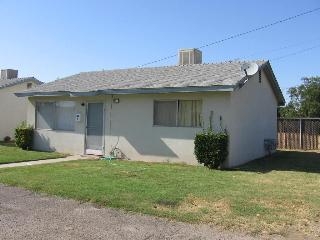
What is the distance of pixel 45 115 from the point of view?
18062 mm

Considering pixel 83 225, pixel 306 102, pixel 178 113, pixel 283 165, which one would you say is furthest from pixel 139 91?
pixel 306 102

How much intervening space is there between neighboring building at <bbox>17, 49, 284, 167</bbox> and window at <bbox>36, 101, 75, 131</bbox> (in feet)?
0.14

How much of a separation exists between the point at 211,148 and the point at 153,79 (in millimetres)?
4271

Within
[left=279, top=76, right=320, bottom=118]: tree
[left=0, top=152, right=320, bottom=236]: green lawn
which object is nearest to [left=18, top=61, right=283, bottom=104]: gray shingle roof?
[left=0, top=152, right=320, bottom=236]: green lawn

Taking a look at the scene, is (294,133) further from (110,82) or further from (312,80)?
(312,80)

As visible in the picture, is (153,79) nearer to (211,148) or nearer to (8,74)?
(211,148)

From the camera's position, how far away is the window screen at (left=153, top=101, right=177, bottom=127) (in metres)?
14.2

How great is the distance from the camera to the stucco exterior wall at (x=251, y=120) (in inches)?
537

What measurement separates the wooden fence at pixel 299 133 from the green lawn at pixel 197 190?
9.18 metres

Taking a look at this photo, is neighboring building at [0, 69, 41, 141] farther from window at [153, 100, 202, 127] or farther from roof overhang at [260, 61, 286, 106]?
roof overhang at [260, 61, 286, 106]

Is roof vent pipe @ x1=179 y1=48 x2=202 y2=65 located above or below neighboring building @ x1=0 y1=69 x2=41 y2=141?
above

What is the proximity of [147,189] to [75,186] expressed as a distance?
1612 mm

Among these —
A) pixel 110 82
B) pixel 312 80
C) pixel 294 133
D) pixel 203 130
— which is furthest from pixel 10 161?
pixel 312 80

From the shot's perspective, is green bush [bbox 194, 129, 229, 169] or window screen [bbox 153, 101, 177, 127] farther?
window screen [bbox 153, 101, 177, 127]
